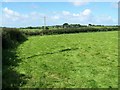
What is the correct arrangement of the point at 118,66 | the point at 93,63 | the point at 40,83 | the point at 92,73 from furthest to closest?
the point at 93,63
the point at 118,66
the point at 92,73
the point at 40,83

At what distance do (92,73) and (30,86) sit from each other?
4192 millimetres

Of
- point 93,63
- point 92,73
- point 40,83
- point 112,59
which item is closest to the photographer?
point 40,83

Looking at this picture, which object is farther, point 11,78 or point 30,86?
point 11,78

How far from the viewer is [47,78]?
14641 mm

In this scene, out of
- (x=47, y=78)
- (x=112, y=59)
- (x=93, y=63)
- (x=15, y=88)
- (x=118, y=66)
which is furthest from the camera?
(x=112, y=59)

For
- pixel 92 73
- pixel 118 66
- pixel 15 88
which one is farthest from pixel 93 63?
pixel 15 88

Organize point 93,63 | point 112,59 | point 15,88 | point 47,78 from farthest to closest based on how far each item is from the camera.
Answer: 1. point 112,59
2. point 93,63
3. point 47,78
4. point 15,88

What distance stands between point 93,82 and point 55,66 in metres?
4.78

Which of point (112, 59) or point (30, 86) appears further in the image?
point (112, 59)

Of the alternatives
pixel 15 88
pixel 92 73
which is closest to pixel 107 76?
pixel 92 73

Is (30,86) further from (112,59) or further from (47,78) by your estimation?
(112,59)

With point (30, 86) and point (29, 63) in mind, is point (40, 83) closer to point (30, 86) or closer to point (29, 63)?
point (30, 86)

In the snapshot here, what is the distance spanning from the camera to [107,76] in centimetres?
1496

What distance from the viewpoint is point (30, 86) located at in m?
12.8
